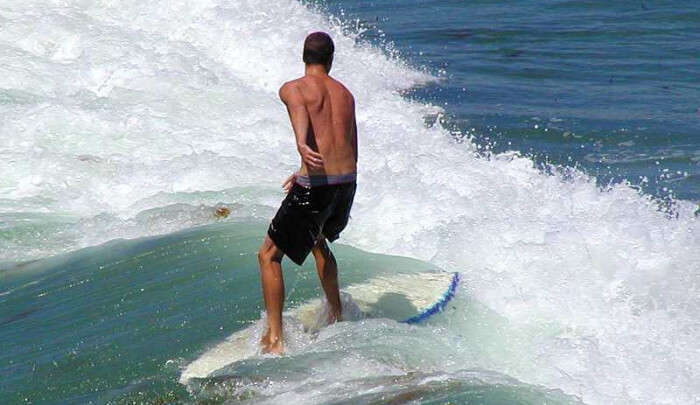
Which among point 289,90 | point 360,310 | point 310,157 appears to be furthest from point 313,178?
point 360,310

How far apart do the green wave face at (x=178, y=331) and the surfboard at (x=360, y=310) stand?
8 centimetres

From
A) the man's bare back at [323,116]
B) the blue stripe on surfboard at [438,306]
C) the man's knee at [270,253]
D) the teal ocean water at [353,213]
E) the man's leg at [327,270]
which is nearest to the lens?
the man's bare back at [323,116]

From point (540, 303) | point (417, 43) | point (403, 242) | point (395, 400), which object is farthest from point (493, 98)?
point (395, 400)

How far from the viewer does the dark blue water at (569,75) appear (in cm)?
1154

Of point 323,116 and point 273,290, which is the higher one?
point 323,116

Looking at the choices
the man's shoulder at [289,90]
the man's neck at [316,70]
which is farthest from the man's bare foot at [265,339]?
the man's neck at [316,70]

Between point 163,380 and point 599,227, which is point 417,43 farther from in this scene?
point 163,380

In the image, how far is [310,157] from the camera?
4.95 meters

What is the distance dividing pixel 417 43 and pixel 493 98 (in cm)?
358

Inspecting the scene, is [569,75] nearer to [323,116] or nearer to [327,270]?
A: [327,270]

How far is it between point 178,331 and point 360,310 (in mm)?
967

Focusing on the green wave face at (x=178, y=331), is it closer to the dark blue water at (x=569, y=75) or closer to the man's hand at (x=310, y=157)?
the man's hand at (x=310, y=157)

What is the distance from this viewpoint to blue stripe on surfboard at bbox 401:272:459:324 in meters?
5.94

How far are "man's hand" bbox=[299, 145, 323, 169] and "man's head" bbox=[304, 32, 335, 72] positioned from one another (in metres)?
0.54
